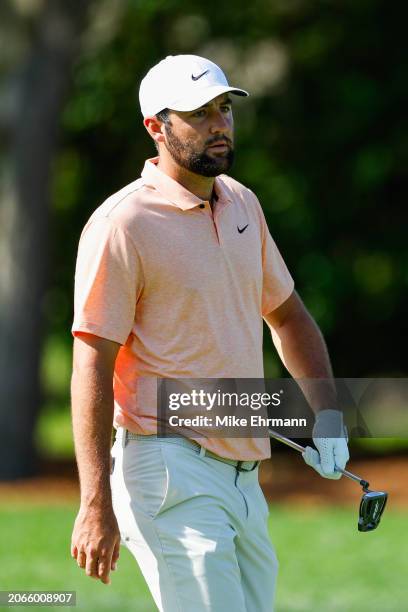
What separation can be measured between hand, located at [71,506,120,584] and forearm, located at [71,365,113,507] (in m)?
0.05

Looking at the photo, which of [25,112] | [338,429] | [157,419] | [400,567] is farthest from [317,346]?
[25,112]

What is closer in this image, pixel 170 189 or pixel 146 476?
pixel 146 476

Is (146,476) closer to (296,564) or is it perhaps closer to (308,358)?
(308,358)

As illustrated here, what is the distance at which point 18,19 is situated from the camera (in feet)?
50.7

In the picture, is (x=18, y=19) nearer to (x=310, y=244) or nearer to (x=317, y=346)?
(x=310, y=244)

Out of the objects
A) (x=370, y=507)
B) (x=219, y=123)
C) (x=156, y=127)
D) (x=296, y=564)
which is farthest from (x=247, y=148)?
(x=370, y=507)

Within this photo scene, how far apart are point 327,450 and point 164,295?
81 centimetres

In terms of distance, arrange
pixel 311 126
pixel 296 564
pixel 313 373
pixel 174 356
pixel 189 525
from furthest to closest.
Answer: pixel 311 126, pixel 296 564, pixel 313 373, pixel 174 356, pixel 189 525

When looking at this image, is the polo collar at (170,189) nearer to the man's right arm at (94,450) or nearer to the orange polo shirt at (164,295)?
the orange polo shirt at (164,295)

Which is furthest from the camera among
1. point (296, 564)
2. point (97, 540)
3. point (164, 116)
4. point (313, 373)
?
point (296, 564)

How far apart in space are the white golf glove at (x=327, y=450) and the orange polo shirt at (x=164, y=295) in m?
0.19

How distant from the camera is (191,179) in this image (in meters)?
4.44

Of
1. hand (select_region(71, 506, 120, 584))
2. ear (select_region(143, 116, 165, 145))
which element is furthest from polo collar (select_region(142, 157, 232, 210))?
hand (select_region(71, 506, 120, 584))

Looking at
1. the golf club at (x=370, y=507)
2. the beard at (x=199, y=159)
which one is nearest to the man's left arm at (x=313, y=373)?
the golf club at (x=370, y=507)
